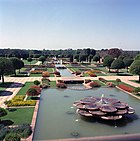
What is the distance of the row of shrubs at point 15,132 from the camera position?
37.2 feet

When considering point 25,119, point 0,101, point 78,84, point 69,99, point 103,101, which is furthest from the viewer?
point 78,84

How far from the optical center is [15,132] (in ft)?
41.1

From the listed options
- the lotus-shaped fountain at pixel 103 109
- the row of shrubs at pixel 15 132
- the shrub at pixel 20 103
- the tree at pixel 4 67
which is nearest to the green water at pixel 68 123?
the lotus-shaped fountain at pixel 103 109

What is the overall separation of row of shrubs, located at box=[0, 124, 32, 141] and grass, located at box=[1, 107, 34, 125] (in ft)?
4.22

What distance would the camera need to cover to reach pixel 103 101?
735 inches

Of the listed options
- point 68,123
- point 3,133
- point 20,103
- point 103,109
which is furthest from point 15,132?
point 103,109

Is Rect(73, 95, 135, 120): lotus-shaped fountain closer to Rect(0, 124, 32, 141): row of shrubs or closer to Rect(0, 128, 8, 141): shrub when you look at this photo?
Rect(0, 124, 32, 141): row of shrubs

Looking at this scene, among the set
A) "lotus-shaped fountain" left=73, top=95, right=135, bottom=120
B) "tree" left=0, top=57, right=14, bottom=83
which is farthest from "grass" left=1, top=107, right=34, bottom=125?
"tree" left=0, top=57, right=14, bottom=83

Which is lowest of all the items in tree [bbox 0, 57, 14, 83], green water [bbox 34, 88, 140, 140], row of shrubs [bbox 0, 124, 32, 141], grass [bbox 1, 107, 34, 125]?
green water [bbox 34, 88, 140, 140]

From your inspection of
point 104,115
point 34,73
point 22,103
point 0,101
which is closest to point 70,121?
point 104,115

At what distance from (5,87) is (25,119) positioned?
13.6m

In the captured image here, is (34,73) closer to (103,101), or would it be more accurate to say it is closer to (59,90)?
(59,90)

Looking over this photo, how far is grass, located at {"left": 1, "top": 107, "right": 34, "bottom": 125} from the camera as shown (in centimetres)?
1501

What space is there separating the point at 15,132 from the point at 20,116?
357cm
